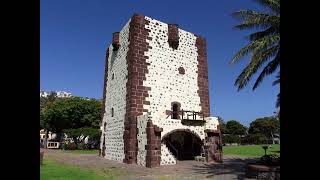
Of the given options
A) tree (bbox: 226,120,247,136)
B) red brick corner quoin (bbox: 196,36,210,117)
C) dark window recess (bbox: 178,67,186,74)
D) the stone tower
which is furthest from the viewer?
tree (bbox: 226,120,247,136)

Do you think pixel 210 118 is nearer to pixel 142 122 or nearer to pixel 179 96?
pixel 179 96

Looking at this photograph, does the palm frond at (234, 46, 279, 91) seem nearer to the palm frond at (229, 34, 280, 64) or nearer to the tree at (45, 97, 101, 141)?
the palm frond at (229, 34, 280, 64)

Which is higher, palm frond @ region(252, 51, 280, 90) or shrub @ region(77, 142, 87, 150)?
palm frond @ region(252, 51, 280, 90)

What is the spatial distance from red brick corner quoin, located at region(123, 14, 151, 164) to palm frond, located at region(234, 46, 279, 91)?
6908 mm

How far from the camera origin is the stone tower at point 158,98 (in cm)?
1892

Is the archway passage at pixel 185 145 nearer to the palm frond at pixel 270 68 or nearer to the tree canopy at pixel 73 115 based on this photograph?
the palm frond at pixel 270 68

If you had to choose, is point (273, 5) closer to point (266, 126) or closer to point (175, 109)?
point (175, 109)

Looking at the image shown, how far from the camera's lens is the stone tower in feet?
62.1

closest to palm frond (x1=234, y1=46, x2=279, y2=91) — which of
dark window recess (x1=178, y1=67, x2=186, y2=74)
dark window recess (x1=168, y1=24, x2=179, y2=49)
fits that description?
dark window recess (x1=178, y1=67, x2=186, y2=74)

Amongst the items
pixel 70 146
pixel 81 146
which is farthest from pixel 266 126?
pixel 70 146

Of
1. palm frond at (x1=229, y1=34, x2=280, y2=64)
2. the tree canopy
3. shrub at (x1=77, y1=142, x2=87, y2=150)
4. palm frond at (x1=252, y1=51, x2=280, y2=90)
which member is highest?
palm frond at (x1=229, y1=34, x2=280, y2=64)

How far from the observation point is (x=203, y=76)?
→ 23.4 metres
